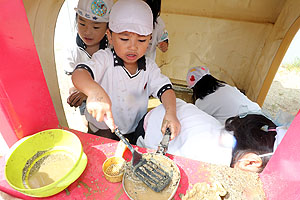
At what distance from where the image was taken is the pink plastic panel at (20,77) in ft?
2.29

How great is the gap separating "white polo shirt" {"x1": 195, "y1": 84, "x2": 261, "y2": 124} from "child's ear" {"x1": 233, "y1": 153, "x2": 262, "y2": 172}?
21.0 inches

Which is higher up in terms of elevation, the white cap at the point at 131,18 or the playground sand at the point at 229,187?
the white cap at the point at 131,18

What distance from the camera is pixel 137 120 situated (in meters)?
1.80

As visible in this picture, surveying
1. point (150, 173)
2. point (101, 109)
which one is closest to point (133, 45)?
point (101, 109)

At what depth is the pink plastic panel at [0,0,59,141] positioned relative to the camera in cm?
70

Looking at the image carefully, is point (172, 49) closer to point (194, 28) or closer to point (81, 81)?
point (194, 28)

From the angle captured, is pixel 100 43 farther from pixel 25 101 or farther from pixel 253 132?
pixel 253 132

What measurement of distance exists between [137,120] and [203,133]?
721mm

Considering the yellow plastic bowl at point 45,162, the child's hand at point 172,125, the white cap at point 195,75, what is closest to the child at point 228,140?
the child's hand at point 172,125

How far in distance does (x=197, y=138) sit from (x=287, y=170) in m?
0.52

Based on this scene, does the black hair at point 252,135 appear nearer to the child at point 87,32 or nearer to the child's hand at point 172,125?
the child's hand at point 172,125

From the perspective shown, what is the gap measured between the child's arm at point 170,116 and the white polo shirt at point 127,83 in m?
0.07

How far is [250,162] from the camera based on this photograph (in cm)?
108

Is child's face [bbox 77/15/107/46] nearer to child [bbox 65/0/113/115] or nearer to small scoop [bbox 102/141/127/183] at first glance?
child [bbox 65/0/113/115]
